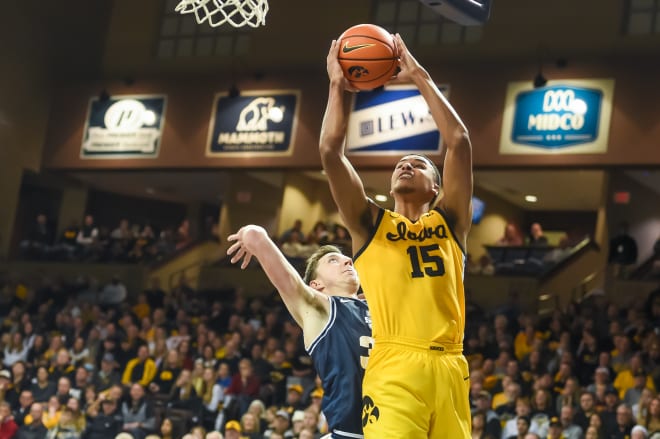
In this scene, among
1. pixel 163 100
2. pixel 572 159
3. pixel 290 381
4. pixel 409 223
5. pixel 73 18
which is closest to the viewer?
pixel 409 223

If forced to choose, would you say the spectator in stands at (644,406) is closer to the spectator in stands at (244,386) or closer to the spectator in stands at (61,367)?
the spectator in stands at (244,386)

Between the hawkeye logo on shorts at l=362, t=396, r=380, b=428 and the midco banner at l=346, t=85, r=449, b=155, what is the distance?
42.6 feet

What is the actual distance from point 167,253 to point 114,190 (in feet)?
13.0

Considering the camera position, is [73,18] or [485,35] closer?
[485,35]

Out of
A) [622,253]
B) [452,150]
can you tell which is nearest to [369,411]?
[452,150]

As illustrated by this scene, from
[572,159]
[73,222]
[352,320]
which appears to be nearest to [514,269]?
[572,159]

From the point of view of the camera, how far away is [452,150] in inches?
169

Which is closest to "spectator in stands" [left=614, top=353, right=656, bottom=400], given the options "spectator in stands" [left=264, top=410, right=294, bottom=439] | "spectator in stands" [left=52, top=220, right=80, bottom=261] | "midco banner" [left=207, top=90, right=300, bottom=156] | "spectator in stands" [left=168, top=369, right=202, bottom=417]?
"spectator in stands" [left=264, top=410, right=294, bottom=439]

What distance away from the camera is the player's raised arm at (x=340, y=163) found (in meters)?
4.25

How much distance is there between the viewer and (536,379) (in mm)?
11531

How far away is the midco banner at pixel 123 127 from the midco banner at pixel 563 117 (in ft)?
23.8

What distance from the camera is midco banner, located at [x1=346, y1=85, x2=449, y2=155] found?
17141 mm

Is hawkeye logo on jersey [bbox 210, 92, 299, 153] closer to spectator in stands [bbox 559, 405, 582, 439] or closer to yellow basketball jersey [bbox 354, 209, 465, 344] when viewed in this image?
spectator in stands [bbox 559, 405, 582, 439]

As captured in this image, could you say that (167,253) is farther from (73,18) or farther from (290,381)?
(290,381)
